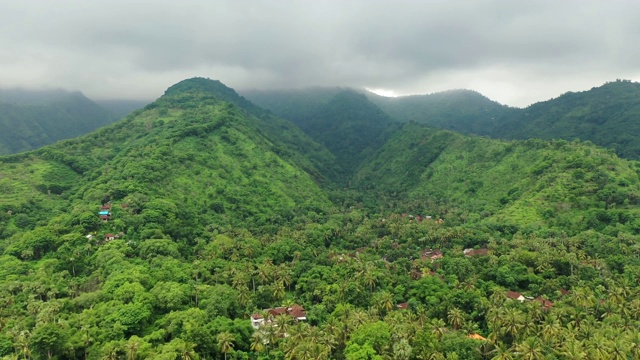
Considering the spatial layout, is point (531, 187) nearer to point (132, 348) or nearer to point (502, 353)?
point (502, 353)

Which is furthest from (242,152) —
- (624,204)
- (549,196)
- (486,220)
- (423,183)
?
(624,204)

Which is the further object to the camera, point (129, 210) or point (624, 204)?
point (624, 204)

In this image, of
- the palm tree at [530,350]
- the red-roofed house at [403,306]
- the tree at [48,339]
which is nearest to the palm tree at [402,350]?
the palm tree at [530,350]

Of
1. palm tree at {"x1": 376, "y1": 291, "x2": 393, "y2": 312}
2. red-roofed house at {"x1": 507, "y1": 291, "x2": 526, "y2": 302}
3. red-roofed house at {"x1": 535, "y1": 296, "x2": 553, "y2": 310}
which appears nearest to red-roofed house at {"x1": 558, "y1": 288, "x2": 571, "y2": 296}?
red-roofed house at {"x1": 535, "y1": 296, "x2": 553, "y2": 310}

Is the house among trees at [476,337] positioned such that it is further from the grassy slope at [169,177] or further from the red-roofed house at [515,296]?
the grassy slope at [169,177]

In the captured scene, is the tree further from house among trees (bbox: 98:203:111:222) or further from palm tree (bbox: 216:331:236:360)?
house among trees (bbox: 98:203:111:222)

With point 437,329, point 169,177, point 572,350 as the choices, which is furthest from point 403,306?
point 169,177

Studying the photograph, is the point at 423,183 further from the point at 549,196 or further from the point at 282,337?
the point at 282,337
